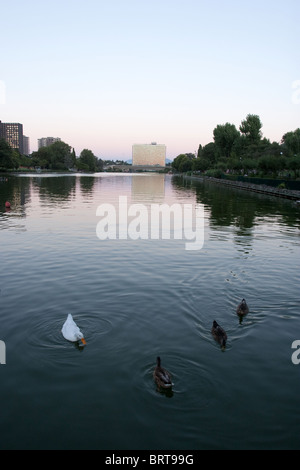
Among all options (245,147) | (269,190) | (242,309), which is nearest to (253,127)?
(245,147)

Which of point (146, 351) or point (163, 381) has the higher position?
point (163, 381)

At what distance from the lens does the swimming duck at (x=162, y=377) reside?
812 cm

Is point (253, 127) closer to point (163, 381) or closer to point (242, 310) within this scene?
point (242, 310)

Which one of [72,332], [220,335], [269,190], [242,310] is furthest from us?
[269,190]

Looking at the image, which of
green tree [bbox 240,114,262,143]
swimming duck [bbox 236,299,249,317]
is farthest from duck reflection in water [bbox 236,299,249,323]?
green tree [bbox 240,114,262,143]

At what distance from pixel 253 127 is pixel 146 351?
428 ft

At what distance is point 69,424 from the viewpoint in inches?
293

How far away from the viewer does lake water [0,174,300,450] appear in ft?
24.0

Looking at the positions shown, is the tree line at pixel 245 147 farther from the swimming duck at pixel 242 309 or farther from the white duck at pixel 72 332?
the white duck at pixel 72 332

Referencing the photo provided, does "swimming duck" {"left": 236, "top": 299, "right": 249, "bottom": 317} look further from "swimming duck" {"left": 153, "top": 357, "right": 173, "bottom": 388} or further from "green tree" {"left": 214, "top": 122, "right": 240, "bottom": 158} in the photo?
"green tree" {"left": 214, "top": 122, "right": 240, "bottom": 158}

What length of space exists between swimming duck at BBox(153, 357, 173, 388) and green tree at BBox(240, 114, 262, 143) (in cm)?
12972

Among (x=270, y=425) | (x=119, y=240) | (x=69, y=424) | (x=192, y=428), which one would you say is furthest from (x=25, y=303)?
(x=119, y=240)

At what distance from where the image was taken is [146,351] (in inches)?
391

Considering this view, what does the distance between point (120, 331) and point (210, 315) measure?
10.5 ft
